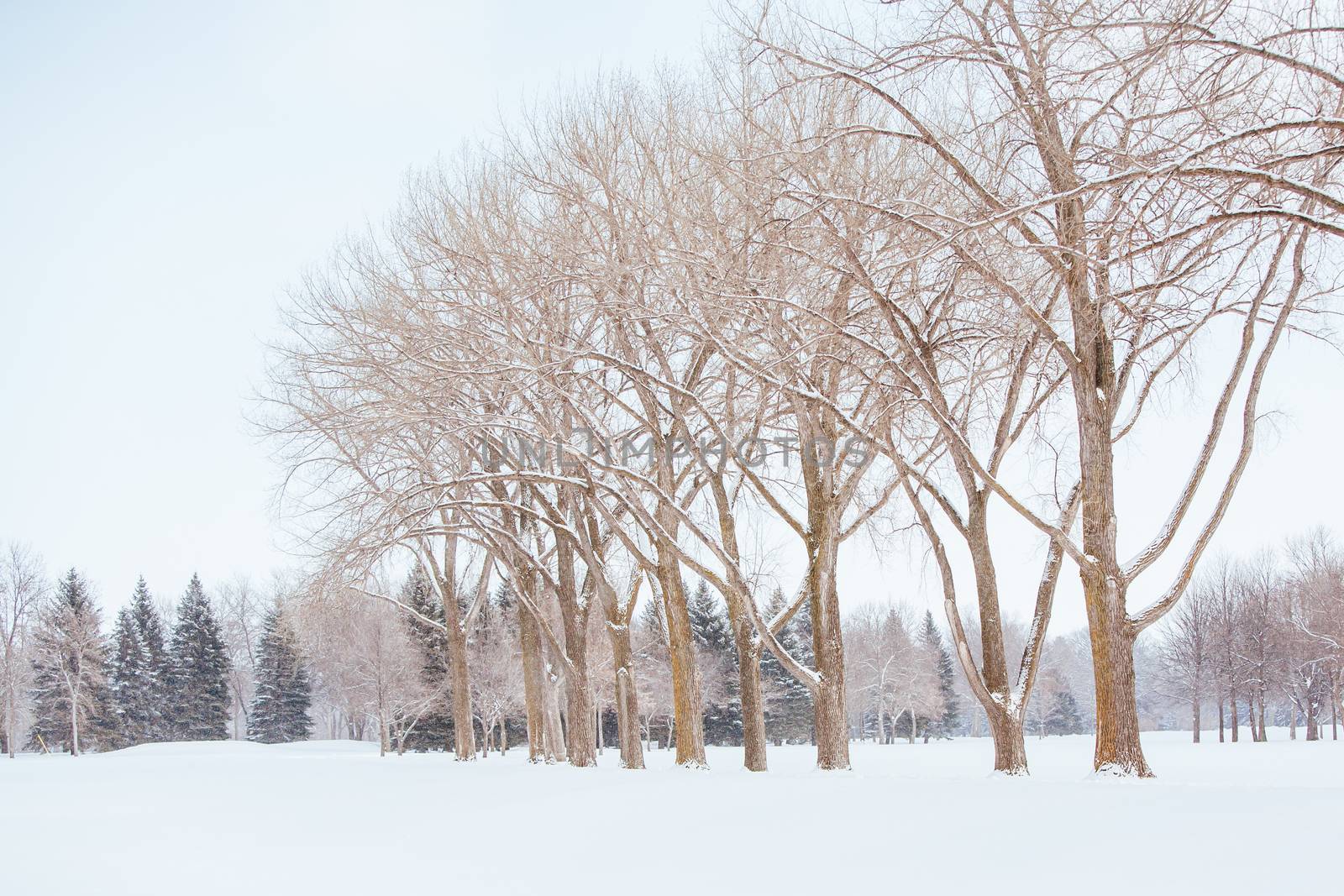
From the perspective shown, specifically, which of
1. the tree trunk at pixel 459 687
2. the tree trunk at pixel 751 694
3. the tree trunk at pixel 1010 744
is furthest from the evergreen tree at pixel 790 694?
the tree trunk at pixel 1010 744

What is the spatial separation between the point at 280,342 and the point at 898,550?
1183 cm

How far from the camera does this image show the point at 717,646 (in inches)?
1977

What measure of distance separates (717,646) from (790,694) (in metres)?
7.40

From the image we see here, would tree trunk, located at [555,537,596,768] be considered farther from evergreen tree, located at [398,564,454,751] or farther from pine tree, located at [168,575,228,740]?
pine tree, located at [168,575,228,740]

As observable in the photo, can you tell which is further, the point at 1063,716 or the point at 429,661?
the point at 1063,716

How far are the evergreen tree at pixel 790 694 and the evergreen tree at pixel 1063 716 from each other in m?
26.6

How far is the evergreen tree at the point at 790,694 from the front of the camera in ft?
176

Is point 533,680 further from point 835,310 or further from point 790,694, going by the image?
point 790,694

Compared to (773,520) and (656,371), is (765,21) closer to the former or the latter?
(656,371)

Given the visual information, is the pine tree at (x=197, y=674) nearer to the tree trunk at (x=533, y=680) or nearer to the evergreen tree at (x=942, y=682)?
the tree trunk at (x=533, y=680)

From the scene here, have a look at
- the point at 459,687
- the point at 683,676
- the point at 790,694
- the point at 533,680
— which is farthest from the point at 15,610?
the point at 790,694

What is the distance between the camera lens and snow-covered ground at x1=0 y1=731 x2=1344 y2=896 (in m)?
5.33

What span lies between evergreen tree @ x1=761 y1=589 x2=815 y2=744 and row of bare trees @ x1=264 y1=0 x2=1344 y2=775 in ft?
120

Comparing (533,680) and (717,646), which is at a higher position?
(533,680)
